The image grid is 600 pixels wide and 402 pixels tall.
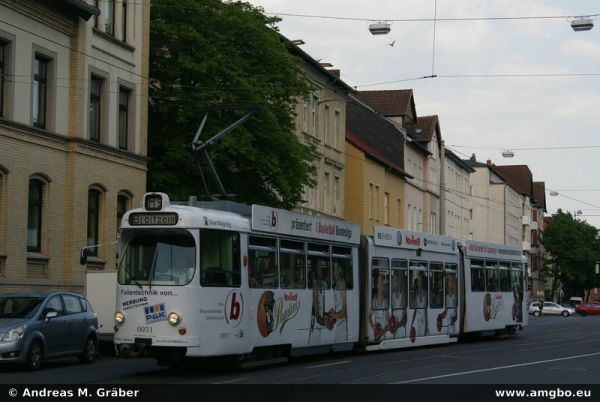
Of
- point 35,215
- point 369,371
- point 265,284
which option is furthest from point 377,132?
point 369,371

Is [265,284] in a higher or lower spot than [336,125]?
lower

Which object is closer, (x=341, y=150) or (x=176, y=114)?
(x=176, y=114)

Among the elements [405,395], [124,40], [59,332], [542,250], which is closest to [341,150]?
[124,40]

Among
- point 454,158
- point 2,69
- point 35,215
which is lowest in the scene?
point 35,215

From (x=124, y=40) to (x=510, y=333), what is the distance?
50.8 feet

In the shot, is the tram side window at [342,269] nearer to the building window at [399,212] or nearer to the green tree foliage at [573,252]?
the building window at [399,212]

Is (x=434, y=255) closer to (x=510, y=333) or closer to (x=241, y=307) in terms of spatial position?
(x=510, y=333)

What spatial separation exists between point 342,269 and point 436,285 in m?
6.19

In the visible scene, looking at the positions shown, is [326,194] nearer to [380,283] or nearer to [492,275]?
[492,275]

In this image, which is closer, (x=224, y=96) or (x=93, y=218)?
(x=93, y=218)

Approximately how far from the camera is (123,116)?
35469mm

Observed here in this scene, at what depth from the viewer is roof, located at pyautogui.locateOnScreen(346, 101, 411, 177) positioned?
2763 inches

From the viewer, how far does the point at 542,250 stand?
15400 centimetres

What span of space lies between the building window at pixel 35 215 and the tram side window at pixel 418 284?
10064mm
